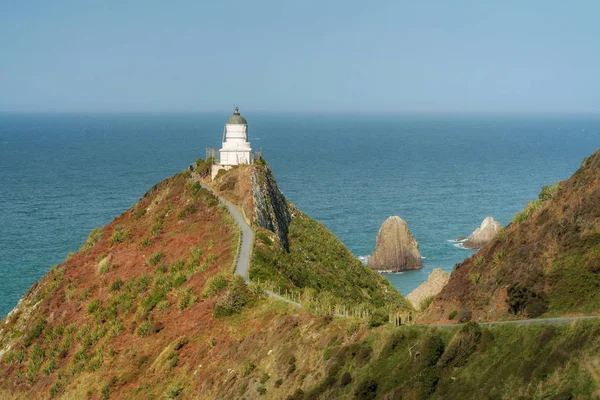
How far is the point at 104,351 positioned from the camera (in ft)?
152

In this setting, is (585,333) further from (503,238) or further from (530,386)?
(503,238)

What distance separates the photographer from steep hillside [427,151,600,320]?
1229 inches

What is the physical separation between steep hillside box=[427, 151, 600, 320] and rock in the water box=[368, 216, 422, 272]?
211 feet

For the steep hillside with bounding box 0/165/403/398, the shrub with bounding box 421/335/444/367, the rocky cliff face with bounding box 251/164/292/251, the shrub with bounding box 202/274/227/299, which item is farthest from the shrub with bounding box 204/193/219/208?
the shrub with bounding box 421/335/444/367

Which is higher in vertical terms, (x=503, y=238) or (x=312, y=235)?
(x=503, y=238)

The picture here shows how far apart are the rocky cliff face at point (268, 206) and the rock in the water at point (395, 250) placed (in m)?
32.5

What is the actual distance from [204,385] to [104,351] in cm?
1143

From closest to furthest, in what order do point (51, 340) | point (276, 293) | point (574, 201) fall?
point (574, 201)
point (276, 293)
point (51, 340)

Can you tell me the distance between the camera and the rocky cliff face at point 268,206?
61.7 m

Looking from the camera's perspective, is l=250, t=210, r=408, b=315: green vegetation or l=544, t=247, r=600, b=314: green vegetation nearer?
l=544, t=247, r=600, b=314: green vegetation

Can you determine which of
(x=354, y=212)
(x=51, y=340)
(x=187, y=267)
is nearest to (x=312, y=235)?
(x=187, y=267)

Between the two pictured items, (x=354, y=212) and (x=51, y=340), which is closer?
(x=51, y=340)

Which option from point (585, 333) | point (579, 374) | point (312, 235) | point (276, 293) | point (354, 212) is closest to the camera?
point (579, 374)

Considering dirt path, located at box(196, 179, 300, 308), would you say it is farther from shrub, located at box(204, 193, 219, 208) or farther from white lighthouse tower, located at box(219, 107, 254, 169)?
white lighthouse tower, located at box(219, 107, 254, 169)
